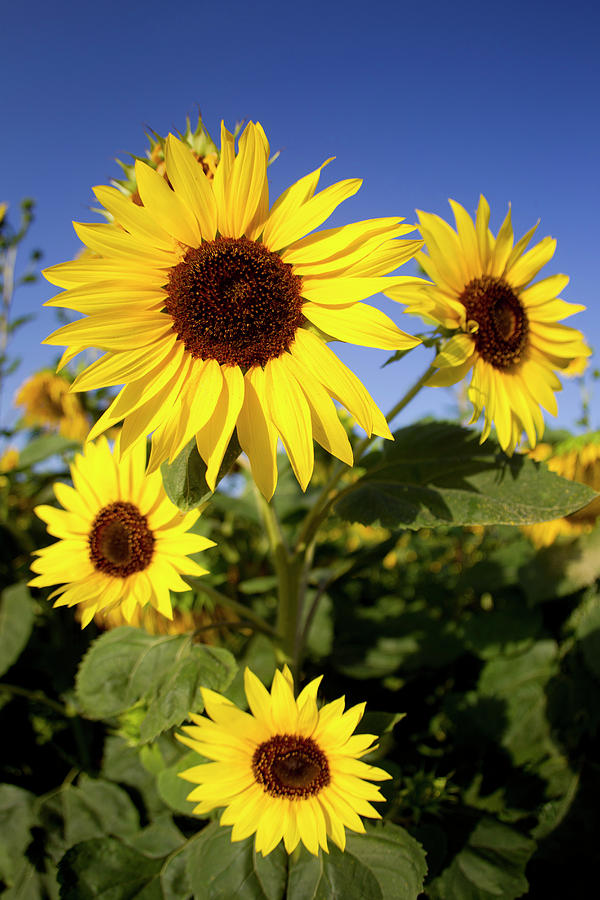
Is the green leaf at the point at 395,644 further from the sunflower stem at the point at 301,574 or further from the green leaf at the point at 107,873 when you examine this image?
the green leaf at the point at 107,873

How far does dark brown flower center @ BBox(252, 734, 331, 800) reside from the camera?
3.29ft

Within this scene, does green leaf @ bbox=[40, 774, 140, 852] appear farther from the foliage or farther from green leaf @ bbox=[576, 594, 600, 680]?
green leaf @ bbox=[576, 594, 600, 680]

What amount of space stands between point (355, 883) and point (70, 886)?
60 cm

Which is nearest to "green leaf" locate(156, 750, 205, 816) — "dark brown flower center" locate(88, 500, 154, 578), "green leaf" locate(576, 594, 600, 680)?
"dark brown flower center" locate(88, 500, 154, 578)

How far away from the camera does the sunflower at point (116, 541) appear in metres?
1.11

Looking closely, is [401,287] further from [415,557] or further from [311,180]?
[415,557]

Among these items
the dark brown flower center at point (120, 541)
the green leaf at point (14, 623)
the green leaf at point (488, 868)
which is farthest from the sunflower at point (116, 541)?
the green leaf at point (488, 868)

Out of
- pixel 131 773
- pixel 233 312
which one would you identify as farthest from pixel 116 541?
pixel 131 773

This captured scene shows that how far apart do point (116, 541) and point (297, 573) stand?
39 cm

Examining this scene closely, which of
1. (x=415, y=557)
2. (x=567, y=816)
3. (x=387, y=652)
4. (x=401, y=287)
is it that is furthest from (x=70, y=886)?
(x=415, y=557)

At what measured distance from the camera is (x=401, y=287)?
1.00 meters

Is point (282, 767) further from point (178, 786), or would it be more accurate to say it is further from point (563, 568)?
point (563, 568)

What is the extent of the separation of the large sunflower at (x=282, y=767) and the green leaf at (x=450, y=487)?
1.09ft

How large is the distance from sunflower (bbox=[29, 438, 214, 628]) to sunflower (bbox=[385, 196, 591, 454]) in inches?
20.6
